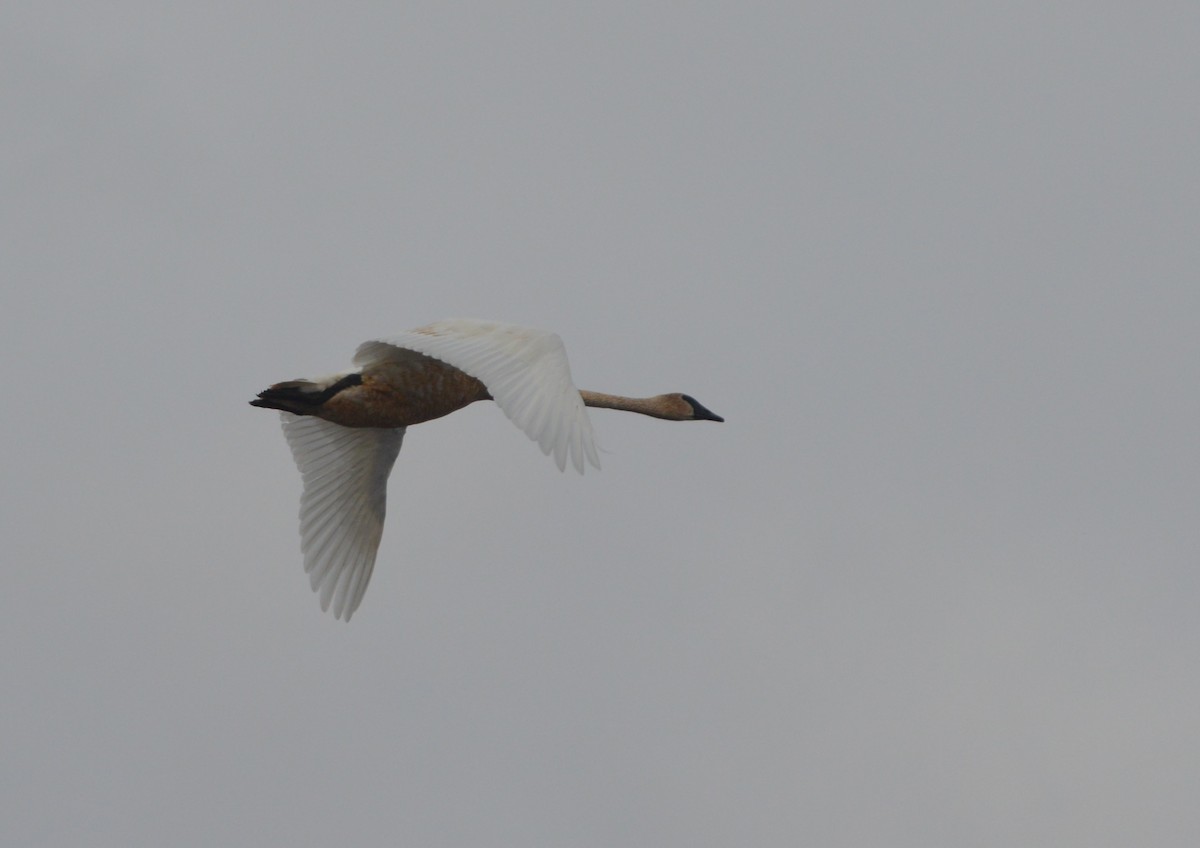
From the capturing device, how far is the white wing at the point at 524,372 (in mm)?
15742

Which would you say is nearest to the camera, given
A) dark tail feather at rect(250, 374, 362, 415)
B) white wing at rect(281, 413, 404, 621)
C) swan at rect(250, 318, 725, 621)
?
swan at rect(250, 318, 725, 621)

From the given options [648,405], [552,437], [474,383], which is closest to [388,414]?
[474,383]

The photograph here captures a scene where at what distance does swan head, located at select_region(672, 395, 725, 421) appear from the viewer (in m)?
23.4

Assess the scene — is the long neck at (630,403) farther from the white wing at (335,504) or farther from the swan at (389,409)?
the white wing at (335,504)

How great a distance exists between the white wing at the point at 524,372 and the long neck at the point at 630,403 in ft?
13.5

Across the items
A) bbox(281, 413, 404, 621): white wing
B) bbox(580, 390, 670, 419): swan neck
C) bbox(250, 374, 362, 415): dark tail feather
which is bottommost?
bbox(281, 413, 404, 621): white wing

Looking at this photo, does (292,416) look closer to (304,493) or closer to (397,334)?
(304,493)

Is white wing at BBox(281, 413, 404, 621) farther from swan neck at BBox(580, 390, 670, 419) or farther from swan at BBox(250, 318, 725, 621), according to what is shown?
swan neck at BBox(580, 390, 670, 419)

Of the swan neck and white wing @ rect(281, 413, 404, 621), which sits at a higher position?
the swan neck

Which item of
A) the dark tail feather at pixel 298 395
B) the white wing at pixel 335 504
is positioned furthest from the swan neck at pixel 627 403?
the dark tail feather at pixel 298 395

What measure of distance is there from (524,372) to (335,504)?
6161 mm

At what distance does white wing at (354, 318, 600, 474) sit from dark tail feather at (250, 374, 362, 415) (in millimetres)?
1625

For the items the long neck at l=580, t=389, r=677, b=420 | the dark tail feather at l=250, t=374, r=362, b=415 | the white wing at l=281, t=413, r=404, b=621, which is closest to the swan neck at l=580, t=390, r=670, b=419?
the long neck at l=580, t=389, r=677, b=420

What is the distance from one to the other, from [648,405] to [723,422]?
99cm
